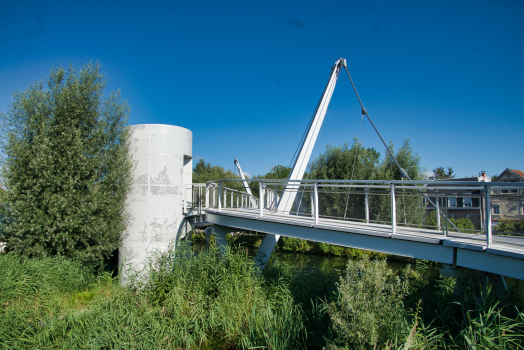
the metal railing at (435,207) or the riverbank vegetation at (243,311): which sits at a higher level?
the metal railing at (435,207)

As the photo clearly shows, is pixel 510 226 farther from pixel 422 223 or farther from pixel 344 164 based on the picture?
pixel 344 164

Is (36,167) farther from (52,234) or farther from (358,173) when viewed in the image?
(358,173)

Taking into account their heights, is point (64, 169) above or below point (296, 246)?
above

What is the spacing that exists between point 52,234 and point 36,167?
2.16 meters

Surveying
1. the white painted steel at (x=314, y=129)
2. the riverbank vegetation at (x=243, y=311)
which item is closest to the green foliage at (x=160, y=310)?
the riverbank vegetation at (x=243, y=311)

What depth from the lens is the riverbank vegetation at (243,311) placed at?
4.14m

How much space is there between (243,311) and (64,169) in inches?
307

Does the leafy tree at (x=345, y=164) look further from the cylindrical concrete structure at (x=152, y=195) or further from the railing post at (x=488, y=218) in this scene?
the railing post at (x=488, y=218)

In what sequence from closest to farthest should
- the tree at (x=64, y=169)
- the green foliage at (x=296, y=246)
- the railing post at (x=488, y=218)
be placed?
the railing post at (x=488, y=218) → the tree at (x=64, y=169) → the green foliage at (x=296, y=246)

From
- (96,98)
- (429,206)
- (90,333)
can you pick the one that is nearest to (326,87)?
(429,206)

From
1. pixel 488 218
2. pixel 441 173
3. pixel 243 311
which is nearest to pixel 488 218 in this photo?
pixel 488 218

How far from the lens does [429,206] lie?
6316mm

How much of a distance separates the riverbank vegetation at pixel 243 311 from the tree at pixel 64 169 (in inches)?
55.6

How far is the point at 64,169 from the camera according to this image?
9641 millimetres
